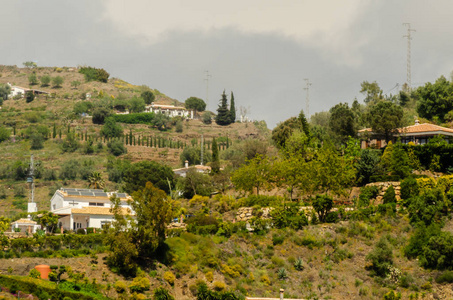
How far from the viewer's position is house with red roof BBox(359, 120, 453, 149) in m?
81.6

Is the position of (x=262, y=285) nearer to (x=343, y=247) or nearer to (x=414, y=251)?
(x=343, y=247)

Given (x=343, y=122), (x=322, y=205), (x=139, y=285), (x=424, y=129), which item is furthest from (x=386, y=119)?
(x=139, y=285)

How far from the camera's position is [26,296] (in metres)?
43.3

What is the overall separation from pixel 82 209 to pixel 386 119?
38699 millimetres

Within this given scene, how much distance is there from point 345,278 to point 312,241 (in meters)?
6.23

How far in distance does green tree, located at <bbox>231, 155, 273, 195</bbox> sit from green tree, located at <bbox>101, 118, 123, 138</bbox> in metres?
87.4

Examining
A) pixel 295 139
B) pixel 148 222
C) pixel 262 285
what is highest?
pixel 295 139

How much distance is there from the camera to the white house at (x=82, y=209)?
7112 cm

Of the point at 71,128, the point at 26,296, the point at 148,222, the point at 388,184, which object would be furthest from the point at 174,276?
the point at 71,128

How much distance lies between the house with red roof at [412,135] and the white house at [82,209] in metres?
32.4

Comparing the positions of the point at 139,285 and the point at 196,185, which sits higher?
the point at 196,185

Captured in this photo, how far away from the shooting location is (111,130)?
16588 centimetres

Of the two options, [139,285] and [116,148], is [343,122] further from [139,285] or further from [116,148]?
[116,148]

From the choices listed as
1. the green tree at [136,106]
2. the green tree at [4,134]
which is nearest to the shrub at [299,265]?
the green tree at [4,134]
